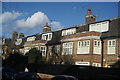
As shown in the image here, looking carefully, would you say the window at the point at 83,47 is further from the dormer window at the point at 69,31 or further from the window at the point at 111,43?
the dormer window at the point at 69,31

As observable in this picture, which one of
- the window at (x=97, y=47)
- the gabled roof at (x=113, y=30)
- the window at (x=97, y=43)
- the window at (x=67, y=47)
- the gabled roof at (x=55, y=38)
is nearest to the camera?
the gabled roof at (x=113, y=30)

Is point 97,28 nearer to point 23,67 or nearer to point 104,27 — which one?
point 104,27

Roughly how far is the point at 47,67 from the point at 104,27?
652cm

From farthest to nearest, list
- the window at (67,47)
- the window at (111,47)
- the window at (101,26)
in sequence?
1. the window at (67,47)
2. the window at (101,26)
3. the window at (111,47)

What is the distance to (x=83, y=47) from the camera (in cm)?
1557

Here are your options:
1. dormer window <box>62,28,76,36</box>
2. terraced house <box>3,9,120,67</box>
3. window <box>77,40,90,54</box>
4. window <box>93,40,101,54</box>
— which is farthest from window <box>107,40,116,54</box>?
dormer window <box>62,28,76,36</box>

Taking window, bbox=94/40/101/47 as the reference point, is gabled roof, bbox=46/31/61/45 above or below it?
above

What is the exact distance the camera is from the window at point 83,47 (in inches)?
603

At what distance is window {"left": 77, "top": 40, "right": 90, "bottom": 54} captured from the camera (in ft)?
50.2

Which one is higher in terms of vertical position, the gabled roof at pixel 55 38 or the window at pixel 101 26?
the window at pixel 101 26

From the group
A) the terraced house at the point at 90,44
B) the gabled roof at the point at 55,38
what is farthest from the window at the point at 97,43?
the gabled roof at the point at 55,38

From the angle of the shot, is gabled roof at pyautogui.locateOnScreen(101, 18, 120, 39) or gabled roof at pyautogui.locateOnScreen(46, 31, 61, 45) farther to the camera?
gabled roof at pyautogui.locateOnScreen(46, 31, 61, 45)

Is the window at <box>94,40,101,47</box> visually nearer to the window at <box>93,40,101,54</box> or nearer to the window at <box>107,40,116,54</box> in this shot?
the window at <box>93,40,101,54</box>

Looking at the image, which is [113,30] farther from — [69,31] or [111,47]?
[69,31]
